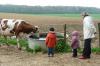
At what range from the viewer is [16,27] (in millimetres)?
18641

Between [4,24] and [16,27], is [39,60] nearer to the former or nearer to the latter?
[16,27]

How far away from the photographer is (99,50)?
57.3 ft

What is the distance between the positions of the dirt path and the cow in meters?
1.30

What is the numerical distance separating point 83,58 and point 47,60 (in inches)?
55.0

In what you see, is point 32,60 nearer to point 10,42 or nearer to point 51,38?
point 51,38

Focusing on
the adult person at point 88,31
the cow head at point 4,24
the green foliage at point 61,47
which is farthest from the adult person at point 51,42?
the cow head at point 4,24

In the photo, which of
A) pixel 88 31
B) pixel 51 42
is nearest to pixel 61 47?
pixel 51 42

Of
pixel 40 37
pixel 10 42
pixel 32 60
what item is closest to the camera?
pixel 32 60

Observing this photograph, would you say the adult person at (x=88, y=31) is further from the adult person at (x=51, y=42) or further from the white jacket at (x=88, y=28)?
the adult person at (x=51, y=42)

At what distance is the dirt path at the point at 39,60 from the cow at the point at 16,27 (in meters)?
1.30

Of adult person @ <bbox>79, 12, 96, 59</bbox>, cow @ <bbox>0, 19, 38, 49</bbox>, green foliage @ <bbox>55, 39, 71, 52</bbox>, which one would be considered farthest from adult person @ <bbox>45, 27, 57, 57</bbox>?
cow @ <bbox>0, 19, 38, 49</bbox>

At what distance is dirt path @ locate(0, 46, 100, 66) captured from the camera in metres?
14.7

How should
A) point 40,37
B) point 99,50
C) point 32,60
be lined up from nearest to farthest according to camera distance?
point 32,60, point 99,50, point 40,37

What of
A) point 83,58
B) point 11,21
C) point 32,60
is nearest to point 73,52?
point 83,58
